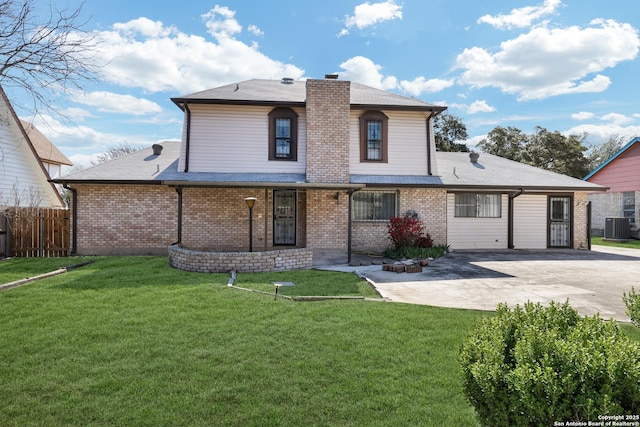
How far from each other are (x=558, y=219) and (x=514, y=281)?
29.6ft

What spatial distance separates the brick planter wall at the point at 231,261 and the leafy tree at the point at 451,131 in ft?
90.0

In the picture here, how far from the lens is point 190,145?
14.1m

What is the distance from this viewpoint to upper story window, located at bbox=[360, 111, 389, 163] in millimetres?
14461

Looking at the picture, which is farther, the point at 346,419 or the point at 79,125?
the point at 79,125

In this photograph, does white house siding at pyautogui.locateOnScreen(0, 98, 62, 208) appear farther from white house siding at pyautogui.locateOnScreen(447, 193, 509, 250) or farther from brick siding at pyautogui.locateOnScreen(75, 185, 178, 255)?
white house siding at pyautogui.locateOnScreen(447, 193, 509, 250)

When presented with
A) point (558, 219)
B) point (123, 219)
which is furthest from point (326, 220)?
point (558, 219)

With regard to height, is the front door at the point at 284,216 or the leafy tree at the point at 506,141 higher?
the leafy tree at the point at 506,141

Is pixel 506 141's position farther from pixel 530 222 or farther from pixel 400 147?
pixel 400 147

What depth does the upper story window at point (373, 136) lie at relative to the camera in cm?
1446

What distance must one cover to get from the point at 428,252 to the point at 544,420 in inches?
434

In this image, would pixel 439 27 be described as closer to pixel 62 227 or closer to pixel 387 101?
pixel 387 101

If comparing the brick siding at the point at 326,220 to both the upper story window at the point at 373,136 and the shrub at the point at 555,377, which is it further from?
the shrub at the point at 555,377

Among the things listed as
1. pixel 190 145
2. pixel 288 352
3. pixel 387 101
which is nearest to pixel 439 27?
pixel 387 101

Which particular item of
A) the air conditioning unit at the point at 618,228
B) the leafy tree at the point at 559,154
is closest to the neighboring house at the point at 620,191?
the air conditioning unit at the point at 618,228
